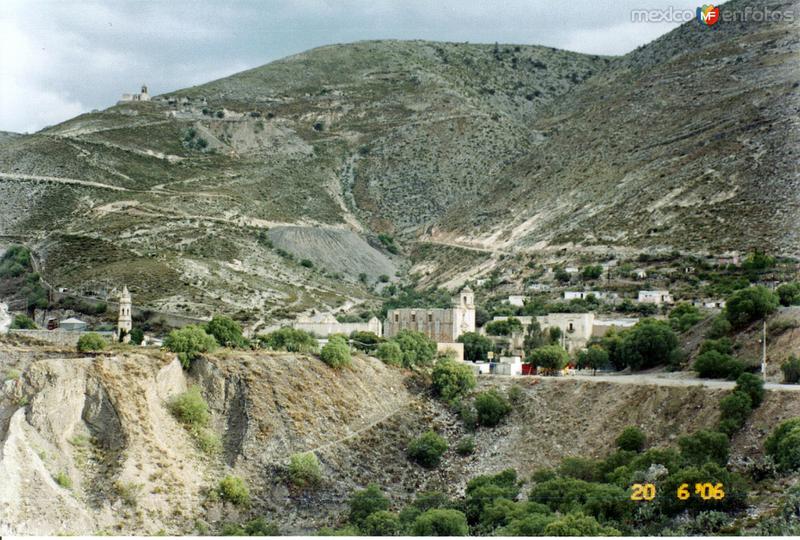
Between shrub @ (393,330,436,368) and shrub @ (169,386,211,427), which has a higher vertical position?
shrub @ (393,330,436,368)

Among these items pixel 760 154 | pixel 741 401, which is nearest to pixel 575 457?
pixel 741 401

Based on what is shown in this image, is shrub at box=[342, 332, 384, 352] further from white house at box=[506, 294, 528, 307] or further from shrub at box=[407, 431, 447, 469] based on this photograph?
white house at box=[506, 294, 528, 307]

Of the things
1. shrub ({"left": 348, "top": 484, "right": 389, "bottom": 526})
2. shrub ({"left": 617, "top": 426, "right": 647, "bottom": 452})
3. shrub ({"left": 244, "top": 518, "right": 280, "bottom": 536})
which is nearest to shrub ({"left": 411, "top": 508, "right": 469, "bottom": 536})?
shrub ({"left": 348, "top": 484, "right": 389, "bottom": 526})

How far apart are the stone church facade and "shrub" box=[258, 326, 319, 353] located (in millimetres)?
8423

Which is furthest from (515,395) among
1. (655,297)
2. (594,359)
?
(655,297)

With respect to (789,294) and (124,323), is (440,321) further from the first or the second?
(789,294)

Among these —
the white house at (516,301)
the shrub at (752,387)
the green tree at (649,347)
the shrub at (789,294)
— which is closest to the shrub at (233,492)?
the shrub at (752,387)

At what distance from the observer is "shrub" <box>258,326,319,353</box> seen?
153ft

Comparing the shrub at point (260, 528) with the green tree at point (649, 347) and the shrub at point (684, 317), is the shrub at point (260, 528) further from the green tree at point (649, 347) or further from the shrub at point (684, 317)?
the shrub at point (684, 317)

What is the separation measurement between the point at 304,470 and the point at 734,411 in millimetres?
12085

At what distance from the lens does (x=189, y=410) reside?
127ft

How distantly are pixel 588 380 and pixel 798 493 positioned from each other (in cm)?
1656

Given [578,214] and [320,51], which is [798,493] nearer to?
[578,214]

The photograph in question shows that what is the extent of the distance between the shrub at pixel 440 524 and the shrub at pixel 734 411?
803cm
